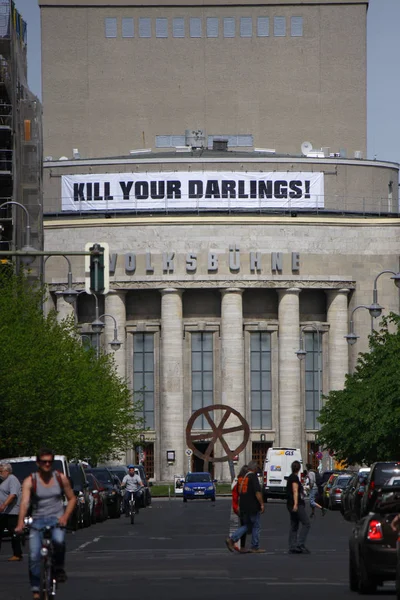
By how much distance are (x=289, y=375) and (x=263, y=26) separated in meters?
31.4

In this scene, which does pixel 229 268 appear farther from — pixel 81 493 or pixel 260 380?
pixel 81 493

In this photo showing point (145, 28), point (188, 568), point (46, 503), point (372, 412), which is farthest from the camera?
point (145, 28)

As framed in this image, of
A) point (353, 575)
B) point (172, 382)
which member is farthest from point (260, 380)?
point (353, 575)

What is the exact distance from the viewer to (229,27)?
141m

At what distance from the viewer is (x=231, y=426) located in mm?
124688

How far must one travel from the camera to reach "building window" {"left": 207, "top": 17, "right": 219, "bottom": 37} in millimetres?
140750

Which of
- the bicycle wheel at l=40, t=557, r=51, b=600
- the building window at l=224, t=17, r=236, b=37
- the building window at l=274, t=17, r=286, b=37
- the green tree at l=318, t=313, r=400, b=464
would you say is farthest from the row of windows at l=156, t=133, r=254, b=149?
the bicycle wheel at l=40, t=557, r=51, b=600

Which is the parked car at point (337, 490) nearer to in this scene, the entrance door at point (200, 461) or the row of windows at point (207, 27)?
the entrance door at point (200, 461)

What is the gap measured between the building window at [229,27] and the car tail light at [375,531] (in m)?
121

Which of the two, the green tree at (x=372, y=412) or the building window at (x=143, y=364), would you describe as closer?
the green tree at (x=372, y=412)

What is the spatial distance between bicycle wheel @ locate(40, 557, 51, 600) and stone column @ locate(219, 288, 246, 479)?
105186 millimetres

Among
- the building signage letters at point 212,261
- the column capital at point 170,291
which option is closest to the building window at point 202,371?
the column capital at point 170,291

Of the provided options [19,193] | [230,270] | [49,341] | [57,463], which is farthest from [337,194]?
[57,463]

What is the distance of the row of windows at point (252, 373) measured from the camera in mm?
127562
